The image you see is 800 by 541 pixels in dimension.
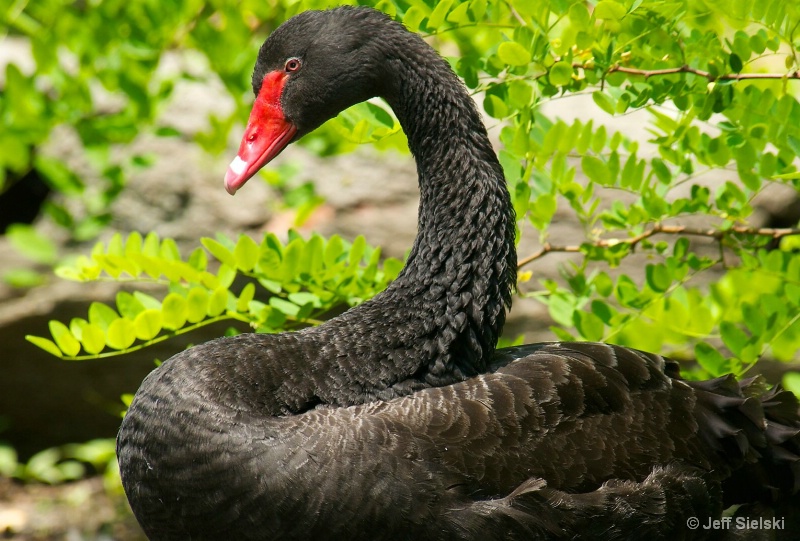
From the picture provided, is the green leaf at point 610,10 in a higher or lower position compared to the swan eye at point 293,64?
higher

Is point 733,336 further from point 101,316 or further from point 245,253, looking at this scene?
point 101,316

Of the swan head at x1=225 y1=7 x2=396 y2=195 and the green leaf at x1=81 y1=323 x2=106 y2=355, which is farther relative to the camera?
the green leaf at x1=81 y1=323 x2=106 y2=355

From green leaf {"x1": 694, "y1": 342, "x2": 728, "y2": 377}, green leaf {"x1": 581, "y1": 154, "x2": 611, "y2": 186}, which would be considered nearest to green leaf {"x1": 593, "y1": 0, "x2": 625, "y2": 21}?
green leaf {"x1": 581, "y1": 154, "x2": 611, "y2": 186}

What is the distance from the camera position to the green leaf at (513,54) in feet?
7.93

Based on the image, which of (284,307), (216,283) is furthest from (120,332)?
(284,307)

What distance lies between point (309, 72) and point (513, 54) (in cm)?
49

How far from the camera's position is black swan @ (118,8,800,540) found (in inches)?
81.6

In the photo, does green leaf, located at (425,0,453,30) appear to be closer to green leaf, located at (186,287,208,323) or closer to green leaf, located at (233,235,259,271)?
green leaf, located at (233,235,259,271)

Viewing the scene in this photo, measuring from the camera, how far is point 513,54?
8.02 ft

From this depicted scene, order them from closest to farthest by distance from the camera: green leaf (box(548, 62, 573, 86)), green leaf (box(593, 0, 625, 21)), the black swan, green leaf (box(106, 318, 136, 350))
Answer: the black swan, green leaf (box(593, 0, 625, 21)), green leaf (box(548, 62, 573, 86)), green leaf (box(106, 318, 136, 350))

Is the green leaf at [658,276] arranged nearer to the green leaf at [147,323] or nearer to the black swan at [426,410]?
the black swan at [426,410]

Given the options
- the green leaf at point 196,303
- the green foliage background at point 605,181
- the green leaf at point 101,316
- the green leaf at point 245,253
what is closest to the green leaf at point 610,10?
the green foliage background at point 605,181

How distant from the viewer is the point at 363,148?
4727mm

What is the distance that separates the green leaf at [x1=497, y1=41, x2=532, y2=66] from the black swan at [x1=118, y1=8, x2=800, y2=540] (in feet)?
0.43
